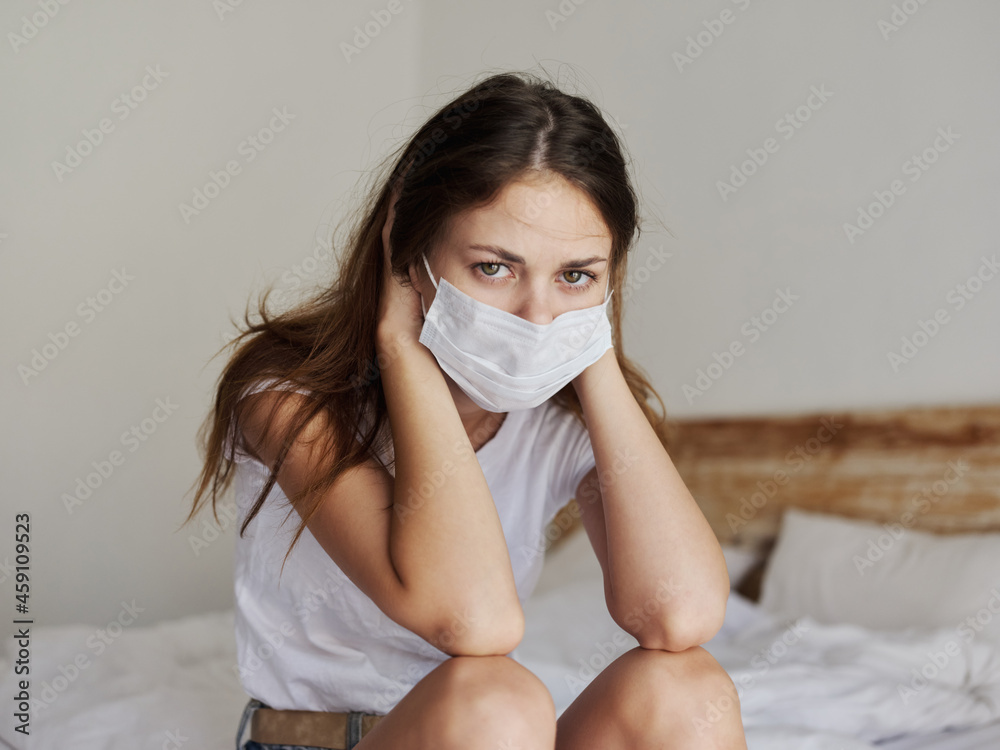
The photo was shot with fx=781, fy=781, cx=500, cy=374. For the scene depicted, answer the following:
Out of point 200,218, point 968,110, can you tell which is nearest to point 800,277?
point 968,110

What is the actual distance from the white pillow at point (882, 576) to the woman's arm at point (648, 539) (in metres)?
0.84

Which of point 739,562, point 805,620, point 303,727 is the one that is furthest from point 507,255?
point 739,562

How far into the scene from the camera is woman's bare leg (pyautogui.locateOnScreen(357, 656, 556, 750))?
754 mm

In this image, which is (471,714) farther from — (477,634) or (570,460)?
(570,460)

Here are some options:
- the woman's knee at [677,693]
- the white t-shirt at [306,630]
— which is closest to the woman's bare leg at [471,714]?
the woman's knee at [677,693]

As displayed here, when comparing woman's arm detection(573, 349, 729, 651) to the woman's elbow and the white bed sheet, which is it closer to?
the woman's elbow

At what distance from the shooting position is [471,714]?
762mm

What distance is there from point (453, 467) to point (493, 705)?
0.26 metres

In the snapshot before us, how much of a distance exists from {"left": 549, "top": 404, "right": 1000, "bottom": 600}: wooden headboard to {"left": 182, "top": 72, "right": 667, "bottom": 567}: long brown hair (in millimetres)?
1078

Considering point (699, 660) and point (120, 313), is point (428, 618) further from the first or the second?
point (120, 313)

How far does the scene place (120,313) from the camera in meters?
2.14

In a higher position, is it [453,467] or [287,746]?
[453,467]

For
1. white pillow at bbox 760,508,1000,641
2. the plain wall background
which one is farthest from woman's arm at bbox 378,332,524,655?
the plain wall background

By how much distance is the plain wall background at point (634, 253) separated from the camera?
1875mm
